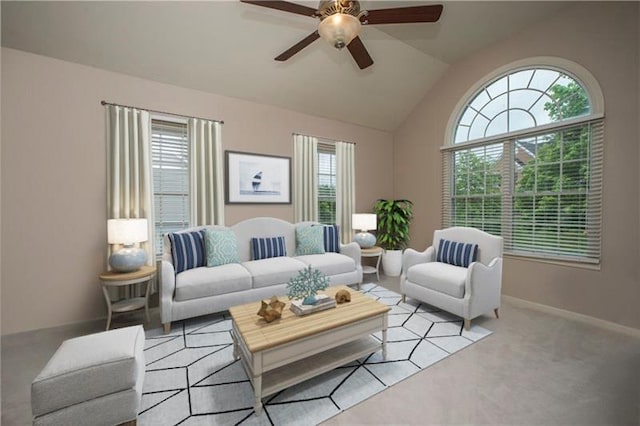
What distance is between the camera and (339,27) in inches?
70.6

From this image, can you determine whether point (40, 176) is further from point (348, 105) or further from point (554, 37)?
point (554, 37)

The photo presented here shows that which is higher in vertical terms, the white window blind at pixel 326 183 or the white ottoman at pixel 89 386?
the white window blind at pixel 326 183

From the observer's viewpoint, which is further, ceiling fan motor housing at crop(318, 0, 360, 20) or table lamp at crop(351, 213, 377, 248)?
table lamp at crop(351, 213, 377, 248)

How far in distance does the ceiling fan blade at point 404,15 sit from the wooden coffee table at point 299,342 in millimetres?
2298

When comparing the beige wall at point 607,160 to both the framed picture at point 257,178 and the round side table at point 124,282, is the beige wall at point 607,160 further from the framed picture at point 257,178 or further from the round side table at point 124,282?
the round side table at point 124,282

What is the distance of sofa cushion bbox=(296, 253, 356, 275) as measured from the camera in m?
3.58

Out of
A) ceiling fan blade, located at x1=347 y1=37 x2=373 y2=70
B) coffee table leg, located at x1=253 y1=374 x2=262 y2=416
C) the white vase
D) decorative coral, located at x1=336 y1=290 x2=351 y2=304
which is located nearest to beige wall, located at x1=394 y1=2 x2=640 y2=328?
the white vase

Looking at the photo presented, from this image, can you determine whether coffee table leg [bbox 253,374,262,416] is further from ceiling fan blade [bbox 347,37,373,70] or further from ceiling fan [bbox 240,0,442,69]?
ceiling fan blade [bbox 347,37,373,70]

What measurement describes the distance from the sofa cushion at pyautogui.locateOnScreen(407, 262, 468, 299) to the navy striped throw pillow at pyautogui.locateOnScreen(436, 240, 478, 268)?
8cm

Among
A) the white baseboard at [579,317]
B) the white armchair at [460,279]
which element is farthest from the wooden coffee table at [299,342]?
the white baseboard at [579,317]

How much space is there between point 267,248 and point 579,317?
386cm

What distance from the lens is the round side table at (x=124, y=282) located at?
2.67 m

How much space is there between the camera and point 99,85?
9.87 feet

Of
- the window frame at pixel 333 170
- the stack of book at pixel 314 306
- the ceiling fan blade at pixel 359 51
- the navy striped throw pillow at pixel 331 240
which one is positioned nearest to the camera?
the stack of book at pixel 314 306
